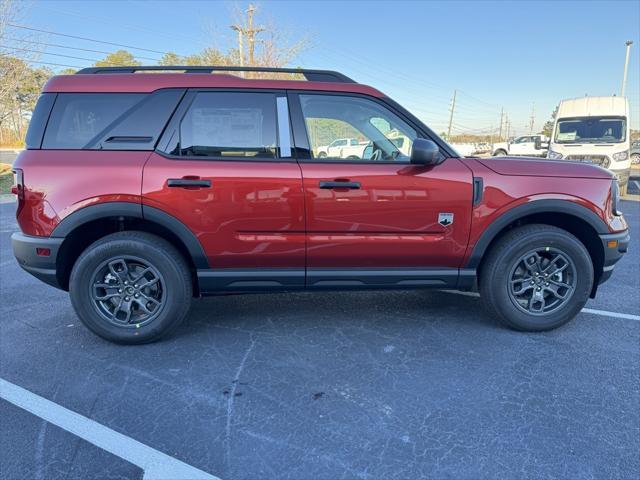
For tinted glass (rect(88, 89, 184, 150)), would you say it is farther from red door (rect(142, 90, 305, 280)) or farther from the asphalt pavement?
the asphalt pavement

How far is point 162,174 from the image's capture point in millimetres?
3049

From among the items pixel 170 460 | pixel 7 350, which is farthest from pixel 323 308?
pixel 7 350

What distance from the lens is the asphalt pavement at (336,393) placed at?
82.7 inches

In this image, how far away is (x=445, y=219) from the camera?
3.25 m

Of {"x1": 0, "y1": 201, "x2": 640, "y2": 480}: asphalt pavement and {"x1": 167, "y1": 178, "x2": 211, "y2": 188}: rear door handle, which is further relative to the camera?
{"x1": 167, "y1": 178, "x2": 211, "y2": 188}: rear door handle

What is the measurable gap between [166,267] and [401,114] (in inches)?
81.8

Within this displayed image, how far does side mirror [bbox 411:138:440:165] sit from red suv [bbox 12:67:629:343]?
0.01m

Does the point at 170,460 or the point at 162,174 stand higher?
the point at 162,174

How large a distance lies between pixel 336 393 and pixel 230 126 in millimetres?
1978

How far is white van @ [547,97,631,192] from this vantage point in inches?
454

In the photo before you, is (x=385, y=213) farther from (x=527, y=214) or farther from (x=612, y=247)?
(x=612, y=247)

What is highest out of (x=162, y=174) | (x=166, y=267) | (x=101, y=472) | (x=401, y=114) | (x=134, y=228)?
(x=401, y=114)

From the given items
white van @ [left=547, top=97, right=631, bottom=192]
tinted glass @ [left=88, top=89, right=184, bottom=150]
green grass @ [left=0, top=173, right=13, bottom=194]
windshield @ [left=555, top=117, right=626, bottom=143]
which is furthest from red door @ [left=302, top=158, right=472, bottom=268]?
green grass @ [left=0, top=173, right=13, bottom=194]

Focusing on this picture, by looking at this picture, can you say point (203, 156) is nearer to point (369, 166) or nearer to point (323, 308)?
point (369, 166)
